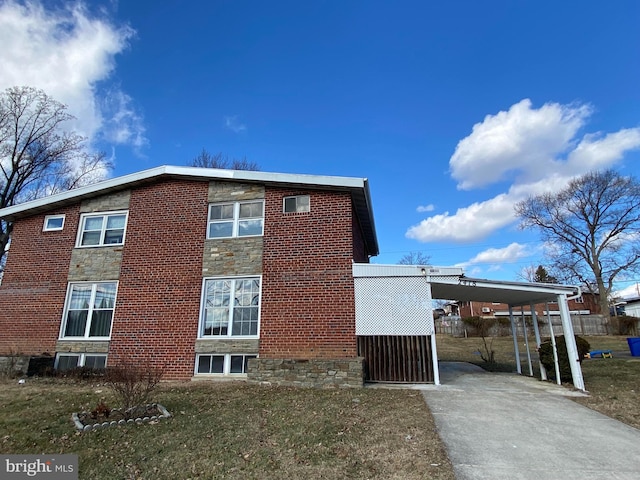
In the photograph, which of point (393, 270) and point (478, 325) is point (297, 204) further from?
point (478, 325)

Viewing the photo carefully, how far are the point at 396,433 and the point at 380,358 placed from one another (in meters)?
4.41

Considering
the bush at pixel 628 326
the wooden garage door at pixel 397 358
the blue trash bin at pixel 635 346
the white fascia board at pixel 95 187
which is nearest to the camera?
the wooden garage door at pixel 397 358

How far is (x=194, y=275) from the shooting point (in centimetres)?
1106

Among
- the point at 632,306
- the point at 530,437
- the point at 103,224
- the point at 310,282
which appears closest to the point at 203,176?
the point at 103,224

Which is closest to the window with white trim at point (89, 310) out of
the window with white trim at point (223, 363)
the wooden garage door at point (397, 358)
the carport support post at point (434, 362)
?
the window with white trim at point (223, 363)

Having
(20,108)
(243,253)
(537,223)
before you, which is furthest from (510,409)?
(537,223)

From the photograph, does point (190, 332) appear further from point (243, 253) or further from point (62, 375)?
point (62, 375)

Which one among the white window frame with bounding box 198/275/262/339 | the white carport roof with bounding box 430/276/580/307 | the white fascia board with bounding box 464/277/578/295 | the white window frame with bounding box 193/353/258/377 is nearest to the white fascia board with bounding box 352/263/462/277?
the white carport roof with bounding box 430/276/580/307

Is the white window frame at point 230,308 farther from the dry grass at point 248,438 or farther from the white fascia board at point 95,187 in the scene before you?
the white fascia board at point 95,187

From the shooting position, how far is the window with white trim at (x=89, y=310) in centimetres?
1132

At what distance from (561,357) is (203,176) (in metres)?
11.6

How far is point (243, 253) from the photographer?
11.0 m

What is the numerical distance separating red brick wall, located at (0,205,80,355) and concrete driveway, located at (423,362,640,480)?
1158cm

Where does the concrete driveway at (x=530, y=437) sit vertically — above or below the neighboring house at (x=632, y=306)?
below
